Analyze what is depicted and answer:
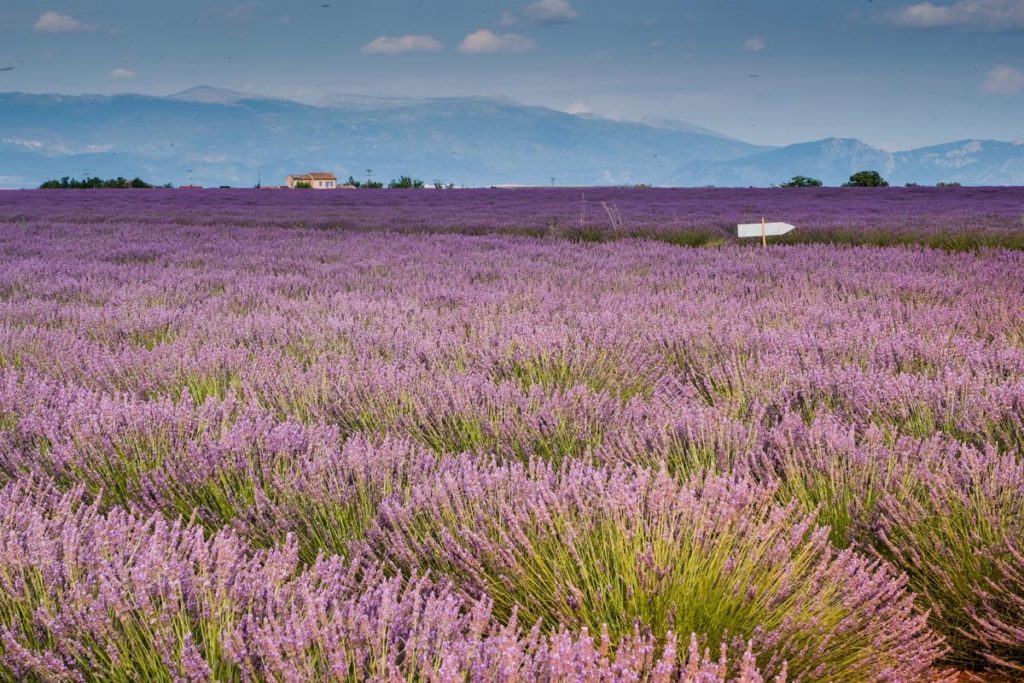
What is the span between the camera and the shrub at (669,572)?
4.90ft

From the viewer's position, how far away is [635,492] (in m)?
1.78

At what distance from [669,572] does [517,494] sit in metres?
0.47

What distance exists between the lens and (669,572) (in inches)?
59.6

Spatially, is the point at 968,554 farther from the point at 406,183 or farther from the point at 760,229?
the point at 406,183

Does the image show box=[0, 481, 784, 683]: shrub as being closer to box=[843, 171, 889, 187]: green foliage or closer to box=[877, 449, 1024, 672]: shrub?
box=[877, 449, 1024, 672]: shrub

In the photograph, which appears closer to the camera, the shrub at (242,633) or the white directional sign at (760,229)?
the shrub at (242,633)

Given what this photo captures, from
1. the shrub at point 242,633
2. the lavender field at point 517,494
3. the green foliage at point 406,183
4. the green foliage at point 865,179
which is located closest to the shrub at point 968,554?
the lavender field at point 517,494

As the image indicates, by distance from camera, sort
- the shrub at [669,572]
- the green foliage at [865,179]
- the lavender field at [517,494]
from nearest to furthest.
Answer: the lavender field at [517,494] → the shrub at [669,572] → the green foliage at [865,179]

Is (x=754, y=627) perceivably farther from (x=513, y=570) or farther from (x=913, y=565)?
(x=913, y=565)

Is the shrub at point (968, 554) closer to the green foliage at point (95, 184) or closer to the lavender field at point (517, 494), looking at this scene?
the lavender field at point (517, 494)

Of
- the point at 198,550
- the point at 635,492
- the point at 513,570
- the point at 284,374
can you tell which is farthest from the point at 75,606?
the point at 284,374

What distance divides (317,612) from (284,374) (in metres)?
2.19

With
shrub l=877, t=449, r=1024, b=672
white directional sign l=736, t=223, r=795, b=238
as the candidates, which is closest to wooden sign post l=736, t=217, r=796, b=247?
white directional sign l=736, t=223, r=795, b=238

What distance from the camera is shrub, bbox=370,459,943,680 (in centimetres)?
149
